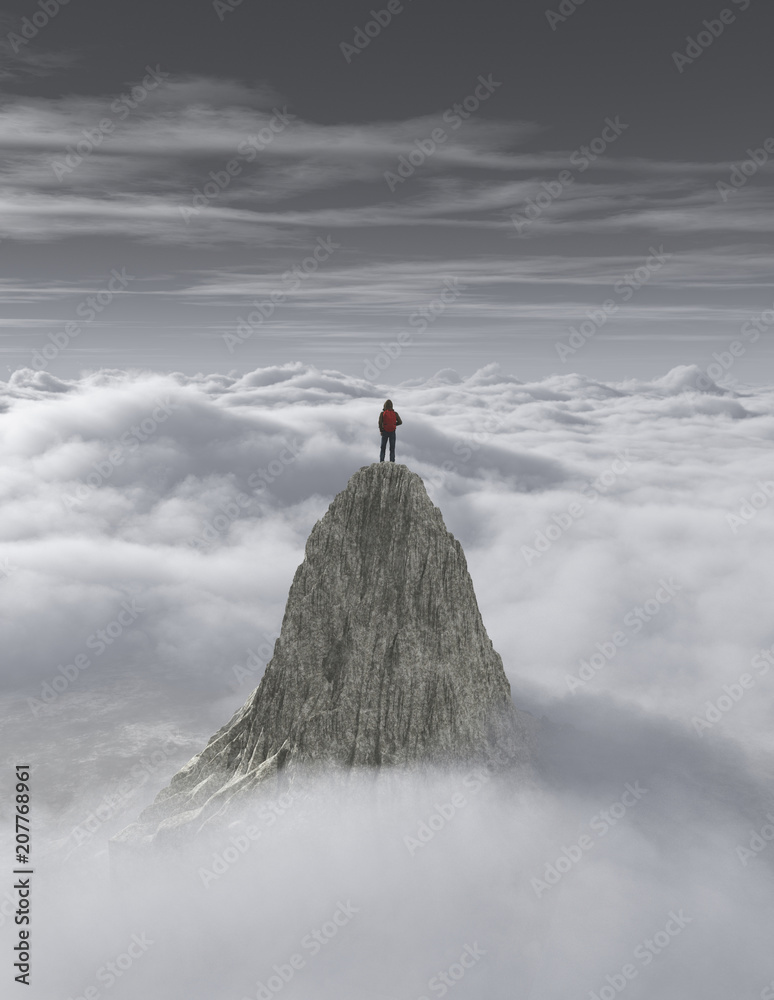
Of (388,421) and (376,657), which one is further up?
(388,421)

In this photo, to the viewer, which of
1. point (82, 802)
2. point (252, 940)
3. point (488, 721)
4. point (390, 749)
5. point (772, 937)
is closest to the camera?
point (390, 749)

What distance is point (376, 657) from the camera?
72000mm

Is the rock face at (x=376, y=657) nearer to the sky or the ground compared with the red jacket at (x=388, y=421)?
nearer to the ground

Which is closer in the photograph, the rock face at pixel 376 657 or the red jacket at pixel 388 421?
the red jacket at pixel 388 421

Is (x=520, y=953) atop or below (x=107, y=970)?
atop

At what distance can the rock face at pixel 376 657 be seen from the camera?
71.2m

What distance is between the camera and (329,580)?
74562 millimetres

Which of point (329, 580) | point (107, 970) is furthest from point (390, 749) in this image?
point (107, 970)

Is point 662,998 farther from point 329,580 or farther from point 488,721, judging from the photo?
point 329,580

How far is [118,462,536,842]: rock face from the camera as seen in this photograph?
2803 inches

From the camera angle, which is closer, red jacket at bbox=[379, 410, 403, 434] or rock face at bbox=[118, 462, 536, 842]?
red jacket at bbox=[379, 410, 403, 434]

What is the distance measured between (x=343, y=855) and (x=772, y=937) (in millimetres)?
77802

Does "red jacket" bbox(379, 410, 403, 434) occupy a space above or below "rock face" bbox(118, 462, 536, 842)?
above

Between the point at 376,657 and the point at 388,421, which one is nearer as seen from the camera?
the point at 388,421
